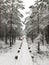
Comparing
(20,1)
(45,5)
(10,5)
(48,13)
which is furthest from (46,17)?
(10,5)

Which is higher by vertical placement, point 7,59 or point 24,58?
point 7,59

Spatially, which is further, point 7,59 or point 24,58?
point 24,58

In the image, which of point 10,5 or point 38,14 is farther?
point 10,5

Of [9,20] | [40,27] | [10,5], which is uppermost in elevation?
[10,5]

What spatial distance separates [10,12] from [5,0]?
2781mm

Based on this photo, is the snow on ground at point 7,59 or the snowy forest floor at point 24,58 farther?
the snowy forest floor at point 24,58

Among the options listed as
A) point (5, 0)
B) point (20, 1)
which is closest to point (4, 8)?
point (5, 0)

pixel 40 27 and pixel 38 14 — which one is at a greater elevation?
pixel 38 14

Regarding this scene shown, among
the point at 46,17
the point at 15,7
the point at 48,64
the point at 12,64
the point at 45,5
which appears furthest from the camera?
the point at 15,7

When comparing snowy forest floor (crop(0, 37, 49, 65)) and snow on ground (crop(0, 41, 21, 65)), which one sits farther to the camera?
snowy forest floor (crop(0, 37, 49, 65))

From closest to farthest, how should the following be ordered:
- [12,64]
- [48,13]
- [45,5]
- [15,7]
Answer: [12,64] → [45,5] → [48,13] → [15,7]

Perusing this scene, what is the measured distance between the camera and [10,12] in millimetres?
25781

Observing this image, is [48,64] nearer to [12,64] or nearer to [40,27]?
[12,64]

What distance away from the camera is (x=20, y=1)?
1005 inches
